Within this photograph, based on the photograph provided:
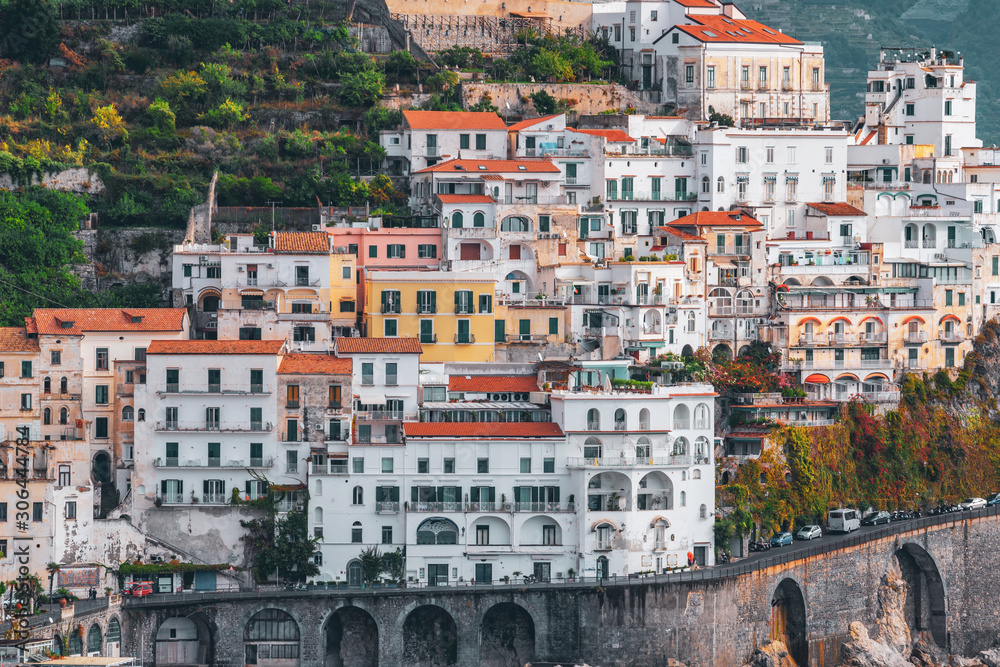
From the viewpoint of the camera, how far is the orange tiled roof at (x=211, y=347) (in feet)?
274

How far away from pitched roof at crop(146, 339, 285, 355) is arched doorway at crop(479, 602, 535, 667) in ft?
44.5

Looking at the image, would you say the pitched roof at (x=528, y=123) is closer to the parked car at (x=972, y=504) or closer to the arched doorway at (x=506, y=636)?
the parked car at (x=972, y=504)

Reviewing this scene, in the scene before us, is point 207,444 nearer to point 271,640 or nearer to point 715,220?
point 271,640

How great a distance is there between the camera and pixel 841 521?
9219 cm

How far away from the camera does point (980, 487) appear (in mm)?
98938

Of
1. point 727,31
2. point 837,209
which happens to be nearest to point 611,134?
point 837,209

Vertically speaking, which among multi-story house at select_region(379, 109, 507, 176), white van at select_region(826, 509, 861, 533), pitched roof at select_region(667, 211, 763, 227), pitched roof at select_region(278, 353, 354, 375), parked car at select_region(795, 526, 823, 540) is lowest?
Result: parked car at select_region(795, 526, 823, 540)

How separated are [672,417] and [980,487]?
69.5 feet

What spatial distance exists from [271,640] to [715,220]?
3021 centimetres

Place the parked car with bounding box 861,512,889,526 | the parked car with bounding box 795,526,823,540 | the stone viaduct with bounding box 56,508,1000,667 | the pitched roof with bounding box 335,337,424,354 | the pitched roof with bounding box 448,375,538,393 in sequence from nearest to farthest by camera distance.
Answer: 1. the stone viaduct with bounding box 56,508,1000,667
2. the pitched roof with bounding box 335,337,424,354
3. the pitched roof with bounding box 448,375,538,393
4. the parked car with bounding box 795,526,823,540
5. the parked car with bounding box 861,512,889,526

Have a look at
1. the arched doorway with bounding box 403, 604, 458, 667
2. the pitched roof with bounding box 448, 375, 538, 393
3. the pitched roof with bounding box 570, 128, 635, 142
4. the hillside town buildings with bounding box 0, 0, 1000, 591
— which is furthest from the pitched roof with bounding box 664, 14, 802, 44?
the arched doorway with bounding box 403, 604, 458, 667

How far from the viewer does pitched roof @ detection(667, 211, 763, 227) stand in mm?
97688

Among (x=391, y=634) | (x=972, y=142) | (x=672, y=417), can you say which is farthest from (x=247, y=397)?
(x=972, y=142)

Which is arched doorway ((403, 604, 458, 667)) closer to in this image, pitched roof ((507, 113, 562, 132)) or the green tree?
pitched roof ((507, 113, 562, 132))
